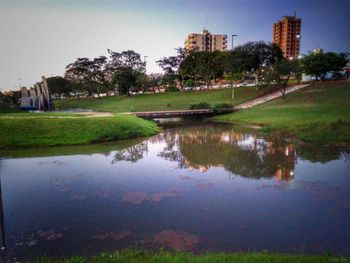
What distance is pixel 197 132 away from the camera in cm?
4081

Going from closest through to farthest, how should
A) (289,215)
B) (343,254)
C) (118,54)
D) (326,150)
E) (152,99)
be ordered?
(343,254) < (289,215) < (326,150) < (152,99) < (118,54)

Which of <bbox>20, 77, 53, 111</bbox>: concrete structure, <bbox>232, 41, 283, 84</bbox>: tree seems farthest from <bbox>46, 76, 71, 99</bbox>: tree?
<bbox>232, 41, 283, 84</bbox>: tree

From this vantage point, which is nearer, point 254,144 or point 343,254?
point 343,254

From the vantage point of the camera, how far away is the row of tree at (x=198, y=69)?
6412 centimetres

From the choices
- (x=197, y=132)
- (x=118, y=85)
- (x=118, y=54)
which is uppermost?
(x=118, y=54)

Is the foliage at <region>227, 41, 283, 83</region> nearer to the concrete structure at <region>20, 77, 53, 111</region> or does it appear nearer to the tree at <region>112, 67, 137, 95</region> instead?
the tree at <region>112, 67, 137, 95</region>

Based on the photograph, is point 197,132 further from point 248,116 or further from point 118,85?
point 118,85

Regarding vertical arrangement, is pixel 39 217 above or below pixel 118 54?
below

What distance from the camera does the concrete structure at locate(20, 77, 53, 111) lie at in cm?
5853

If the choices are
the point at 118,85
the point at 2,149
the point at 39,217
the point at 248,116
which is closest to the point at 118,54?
the point at 118,85

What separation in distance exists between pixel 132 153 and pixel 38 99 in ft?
160

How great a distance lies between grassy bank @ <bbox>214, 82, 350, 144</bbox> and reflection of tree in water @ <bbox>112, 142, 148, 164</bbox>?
1726cm

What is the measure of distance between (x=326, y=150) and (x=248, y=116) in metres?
23.6

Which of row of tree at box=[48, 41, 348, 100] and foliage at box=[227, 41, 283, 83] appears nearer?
row of tree at box=[48, 41, 348, 100]
